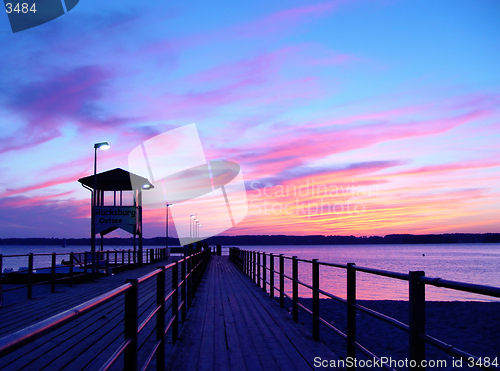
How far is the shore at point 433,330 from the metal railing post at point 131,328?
8.94 meters

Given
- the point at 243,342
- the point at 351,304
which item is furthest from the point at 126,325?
the point at 243,342

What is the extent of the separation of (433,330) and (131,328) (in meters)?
16.9

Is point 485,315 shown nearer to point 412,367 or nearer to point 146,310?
point 146,310

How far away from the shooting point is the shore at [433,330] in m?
12.2

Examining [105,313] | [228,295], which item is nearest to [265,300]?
[228,295]

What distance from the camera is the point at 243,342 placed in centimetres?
593

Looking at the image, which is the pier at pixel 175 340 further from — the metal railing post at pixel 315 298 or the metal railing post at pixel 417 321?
the metal railing post at pixel 417 321

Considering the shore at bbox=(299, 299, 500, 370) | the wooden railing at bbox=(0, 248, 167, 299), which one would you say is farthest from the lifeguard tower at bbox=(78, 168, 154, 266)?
the shore at bbox=(299, 299, 500, 370)

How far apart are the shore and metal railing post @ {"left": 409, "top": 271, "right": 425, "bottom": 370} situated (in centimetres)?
838

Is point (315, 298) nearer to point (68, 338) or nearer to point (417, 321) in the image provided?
point (417, 321)

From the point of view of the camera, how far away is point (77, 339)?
5.91 meters

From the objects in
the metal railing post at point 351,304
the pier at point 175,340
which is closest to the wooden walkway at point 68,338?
the pier at point 175,340

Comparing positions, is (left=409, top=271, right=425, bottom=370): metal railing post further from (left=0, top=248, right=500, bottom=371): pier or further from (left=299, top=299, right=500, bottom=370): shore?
(left=299, top=299, right=500, bottom=370): shore

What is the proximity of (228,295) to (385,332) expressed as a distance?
706 centimetres
